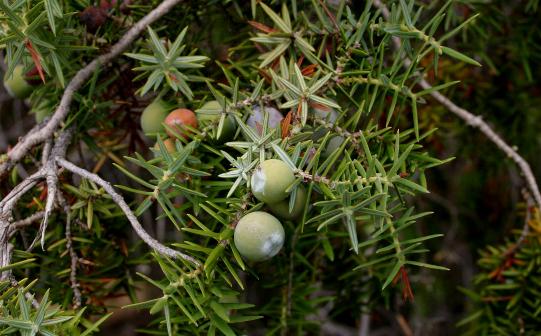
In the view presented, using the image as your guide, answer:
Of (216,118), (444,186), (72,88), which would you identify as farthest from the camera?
(444,186)

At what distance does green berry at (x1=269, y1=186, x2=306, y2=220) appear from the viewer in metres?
0.82

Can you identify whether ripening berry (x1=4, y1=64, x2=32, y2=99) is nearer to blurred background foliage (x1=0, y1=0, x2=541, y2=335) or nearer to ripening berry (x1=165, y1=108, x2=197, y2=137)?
blurred background foliage (x1=0, y1=0, x2=541, y2=335)

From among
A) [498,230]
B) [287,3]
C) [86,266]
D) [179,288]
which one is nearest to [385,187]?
[179,288]

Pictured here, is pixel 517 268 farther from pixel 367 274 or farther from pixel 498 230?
pixel 498 230

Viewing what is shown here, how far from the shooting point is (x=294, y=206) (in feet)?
2.71

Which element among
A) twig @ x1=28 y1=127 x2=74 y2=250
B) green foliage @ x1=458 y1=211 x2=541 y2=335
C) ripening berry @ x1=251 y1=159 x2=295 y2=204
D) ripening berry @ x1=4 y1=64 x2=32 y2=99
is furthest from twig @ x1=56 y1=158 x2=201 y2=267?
green foliage @ x1=458 y1=211 x2=541 y2=335

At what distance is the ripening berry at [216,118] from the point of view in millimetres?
923

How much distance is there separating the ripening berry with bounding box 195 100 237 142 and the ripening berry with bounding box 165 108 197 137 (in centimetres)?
2

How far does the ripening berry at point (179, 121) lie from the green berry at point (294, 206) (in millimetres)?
223

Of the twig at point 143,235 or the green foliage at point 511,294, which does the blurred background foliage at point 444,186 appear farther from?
the twig at point 143,235

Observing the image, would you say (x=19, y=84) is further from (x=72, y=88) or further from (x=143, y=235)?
(x=143, y=235)

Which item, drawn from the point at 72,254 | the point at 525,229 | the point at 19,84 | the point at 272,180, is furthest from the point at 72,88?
the point at 525,229

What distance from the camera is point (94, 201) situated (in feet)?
3.36

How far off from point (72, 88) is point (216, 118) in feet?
1.05
